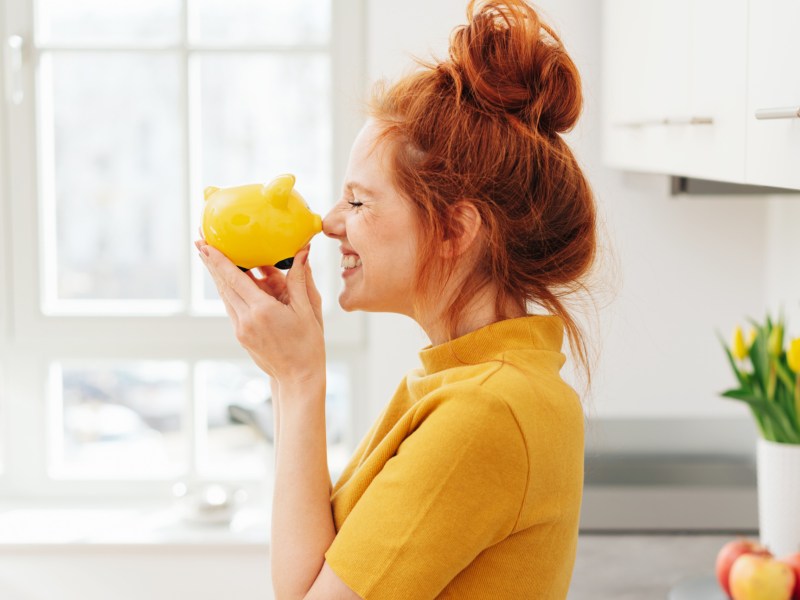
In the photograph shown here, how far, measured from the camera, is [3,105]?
7.84ft

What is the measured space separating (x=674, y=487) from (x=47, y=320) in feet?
4.85

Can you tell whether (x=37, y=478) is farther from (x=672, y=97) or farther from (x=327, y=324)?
(x=672, y=97)

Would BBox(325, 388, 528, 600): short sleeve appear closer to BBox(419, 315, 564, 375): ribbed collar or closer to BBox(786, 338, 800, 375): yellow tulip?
BBox(419, 315, 564, 375): ribbed collar

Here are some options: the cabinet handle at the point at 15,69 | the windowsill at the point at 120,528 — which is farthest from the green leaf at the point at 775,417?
the cabinet handle at the point at 15,69

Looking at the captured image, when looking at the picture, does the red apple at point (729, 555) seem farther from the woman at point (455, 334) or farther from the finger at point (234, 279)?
the finger at point (234, 279)

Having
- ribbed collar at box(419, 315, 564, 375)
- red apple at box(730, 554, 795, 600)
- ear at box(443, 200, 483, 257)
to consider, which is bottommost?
red apple at box(730, 554, 795, 600)

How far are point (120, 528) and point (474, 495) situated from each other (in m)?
1.62

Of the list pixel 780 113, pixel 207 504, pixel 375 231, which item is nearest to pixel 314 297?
pixel 375 231

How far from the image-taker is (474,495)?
90cm

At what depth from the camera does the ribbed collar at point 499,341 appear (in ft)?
3.35

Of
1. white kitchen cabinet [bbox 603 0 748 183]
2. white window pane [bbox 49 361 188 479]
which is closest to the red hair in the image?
white kitchen cabinet [bbox 603 0 748 183]

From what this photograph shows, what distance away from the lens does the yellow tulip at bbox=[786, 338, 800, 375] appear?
64.7 inches

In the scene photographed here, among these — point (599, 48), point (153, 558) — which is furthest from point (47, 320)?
point (599, 48)

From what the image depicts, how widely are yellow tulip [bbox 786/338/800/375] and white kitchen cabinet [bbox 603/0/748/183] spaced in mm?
356
